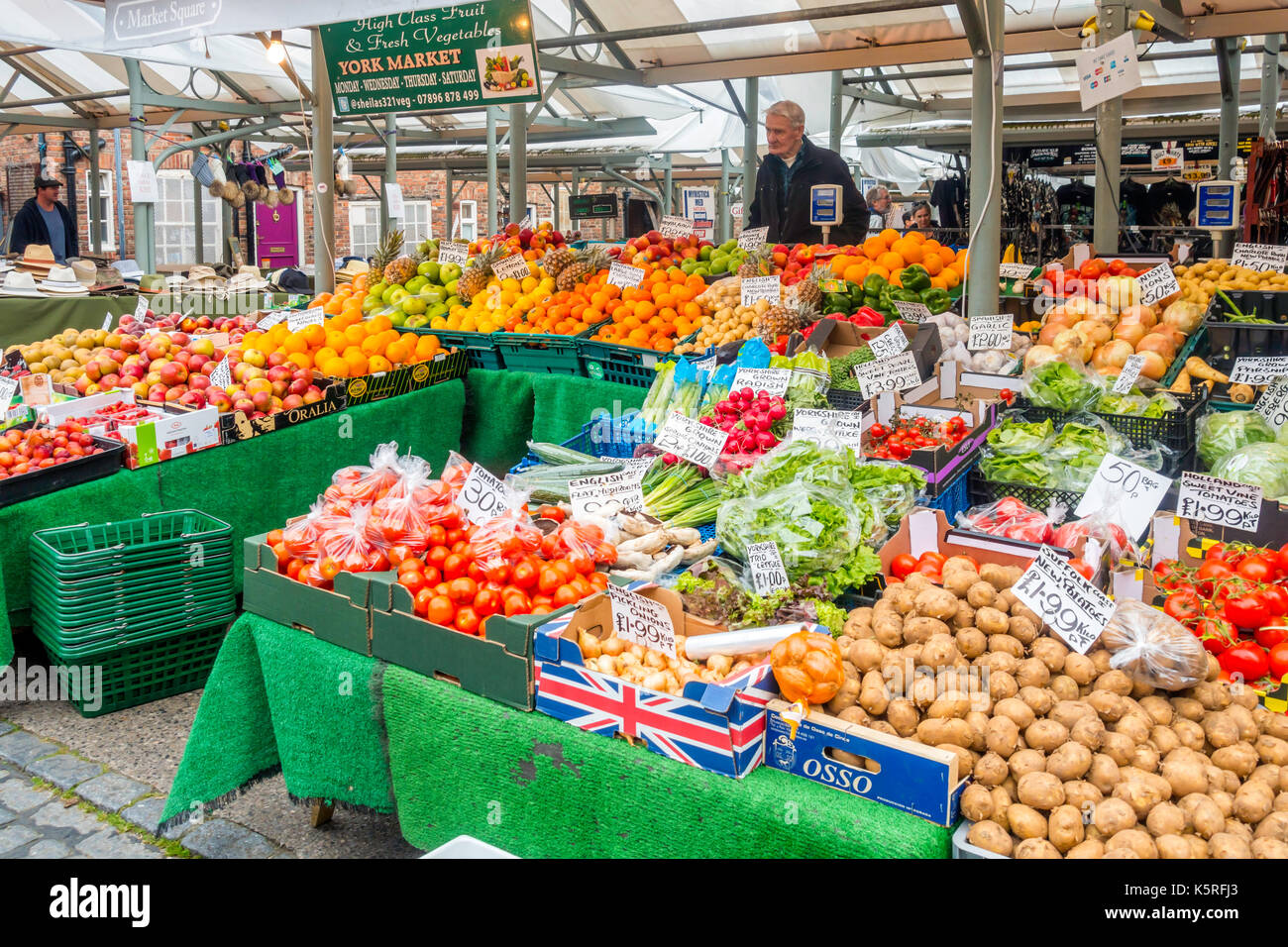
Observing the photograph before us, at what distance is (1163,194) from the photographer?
41.5 feet

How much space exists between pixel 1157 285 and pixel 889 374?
1.85m

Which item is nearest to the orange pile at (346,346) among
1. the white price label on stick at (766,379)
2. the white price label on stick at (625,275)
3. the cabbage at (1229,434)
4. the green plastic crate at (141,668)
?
the white price label on stick at (625,275)

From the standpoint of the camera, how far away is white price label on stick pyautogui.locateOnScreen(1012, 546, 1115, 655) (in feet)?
7.29

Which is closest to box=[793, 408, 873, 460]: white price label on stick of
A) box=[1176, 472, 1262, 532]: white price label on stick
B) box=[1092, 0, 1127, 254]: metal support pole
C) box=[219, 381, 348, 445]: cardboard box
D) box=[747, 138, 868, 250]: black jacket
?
box=[1176, 472, 1262, 532]: white price label on stick

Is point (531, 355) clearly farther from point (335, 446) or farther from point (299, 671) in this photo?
point (299, 671)

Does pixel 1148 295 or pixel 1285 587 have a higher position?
pixel 1148 295

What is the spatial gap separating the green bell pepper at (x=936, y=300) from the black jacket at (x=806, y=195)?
6.54 ft

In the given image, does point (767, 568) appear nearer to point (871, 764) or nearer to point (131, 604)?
point (871, 764)

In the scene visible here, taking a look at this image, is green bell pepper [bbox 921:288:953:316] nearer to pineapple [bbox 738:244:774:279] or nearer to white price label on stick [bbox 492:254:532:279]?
pineapple [bbox 738:244:774:279]

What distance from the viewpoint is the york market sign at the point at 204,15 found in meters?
4.04

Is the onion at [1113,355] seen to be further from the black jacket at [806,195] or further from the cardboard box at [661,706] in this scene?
the black jacket at [806,195]

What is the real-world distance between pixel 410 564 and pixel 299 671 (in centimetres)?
44

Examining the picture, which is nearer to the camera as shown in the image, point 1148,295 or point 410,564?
point 410,564
